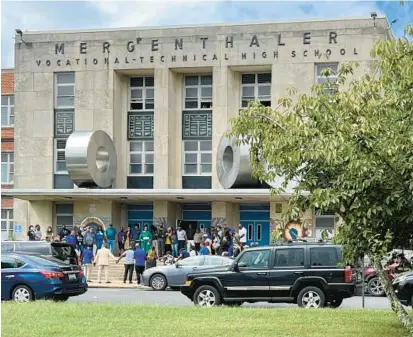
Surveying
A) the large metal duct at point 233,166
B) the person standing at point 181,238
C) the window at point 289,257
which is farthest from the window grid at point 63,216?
the window at point 289,257

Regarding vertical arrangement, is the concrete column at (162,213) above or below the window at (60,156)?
below

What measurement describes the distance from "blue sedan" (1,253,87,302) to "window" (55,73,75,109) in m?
24.2

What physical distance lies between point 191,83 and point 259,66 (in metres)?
4.40

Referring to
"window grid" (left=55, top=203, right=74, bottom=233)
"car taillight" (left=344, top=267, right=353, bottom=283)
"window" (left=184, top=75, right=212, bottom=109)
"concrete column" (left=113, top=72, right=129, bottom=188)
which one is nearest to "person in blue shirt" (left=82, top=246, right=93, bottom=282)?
"window grid" (left=55, top=203, right=74, bottom=233)

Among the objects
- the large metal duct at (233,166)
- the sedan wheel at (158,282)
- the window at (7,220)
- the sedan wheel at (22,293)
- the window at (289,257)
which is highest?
the large metal duct at (233,166)

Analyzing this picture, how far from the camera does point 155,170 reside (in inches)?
1686

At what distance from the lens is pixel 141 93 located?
44.5 m

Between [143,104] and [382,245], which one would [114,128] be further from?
[382,245]

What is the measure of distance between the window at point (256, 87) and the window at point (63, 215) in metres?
11.3

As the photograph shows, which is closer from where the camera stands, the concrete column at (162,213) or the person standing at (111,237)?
the person standing at (111,237)

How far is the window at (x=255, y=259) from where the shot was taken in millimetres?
19594

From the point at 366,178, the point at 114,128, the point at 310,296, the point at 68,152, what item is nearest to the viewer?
the point at 366,178

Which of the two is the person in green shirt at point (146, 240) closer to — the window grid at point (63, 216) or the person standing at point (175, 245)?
the person standing at point (175, 245)

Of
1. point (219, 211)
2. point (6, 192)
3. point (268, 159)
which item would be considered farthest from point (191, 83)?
point (268, 159)
